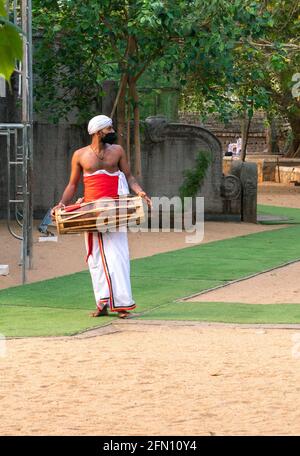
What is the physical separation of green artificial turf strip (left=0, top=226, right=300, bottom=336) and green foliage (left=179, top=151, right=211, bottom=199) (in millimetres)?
2951

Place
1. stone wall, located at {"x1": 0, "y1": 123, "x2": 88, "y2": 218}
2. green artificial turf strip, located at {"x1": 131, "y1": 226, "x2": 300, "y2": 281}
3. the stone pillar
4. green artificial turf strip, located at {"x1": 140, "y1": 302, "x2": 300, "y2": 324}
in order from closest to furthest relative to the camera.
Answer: green artificial turf strip, located at {"x1": 140, "y1": 302, "x2": 300, "y2": 324}
green artificial turf strip, located at {"x1": 131, "y1": 226, "x2": 300, "y2": 281}
the stone pillar
stone wall, located at {"x1": 0, "y1": 123, "x2": 88, "y2": 218}

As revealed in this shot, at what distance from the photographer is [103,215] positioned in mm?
11172

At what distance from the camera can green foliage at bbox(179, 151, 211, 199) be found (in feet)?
75.9

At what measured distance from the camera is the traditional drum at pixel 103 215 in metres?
11.2

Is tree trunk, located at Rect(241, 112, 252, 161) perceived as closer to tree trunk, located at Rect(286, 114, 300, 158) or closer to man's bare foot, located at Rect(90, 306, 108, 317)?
tree trunk, located at Rect(286, 114, 300, 158)

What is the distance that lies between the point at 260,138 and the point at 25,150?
137 ft

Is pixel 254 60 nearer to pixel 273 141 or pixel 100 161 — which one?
pixel 100 161

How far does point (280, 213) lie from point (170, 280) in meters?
12.4

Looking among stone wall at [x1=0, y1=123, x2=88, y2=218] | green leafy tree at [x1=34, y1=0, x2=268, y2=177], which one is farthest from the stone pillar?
stone wall at [x1=0, y1=123, x2=88, y2=218]

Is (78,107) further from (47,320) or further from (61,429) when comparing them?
(61,429)

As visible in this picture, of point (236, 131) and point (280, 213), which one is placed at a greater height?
point (236, 131)

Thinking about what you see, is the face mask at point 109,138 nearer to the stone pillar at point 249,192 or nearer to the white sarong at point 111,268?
the white sarong at point 111,268

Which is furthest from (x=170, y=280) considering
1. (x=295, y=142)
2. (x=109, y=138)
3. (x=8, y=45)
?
(x=295, y=142)
